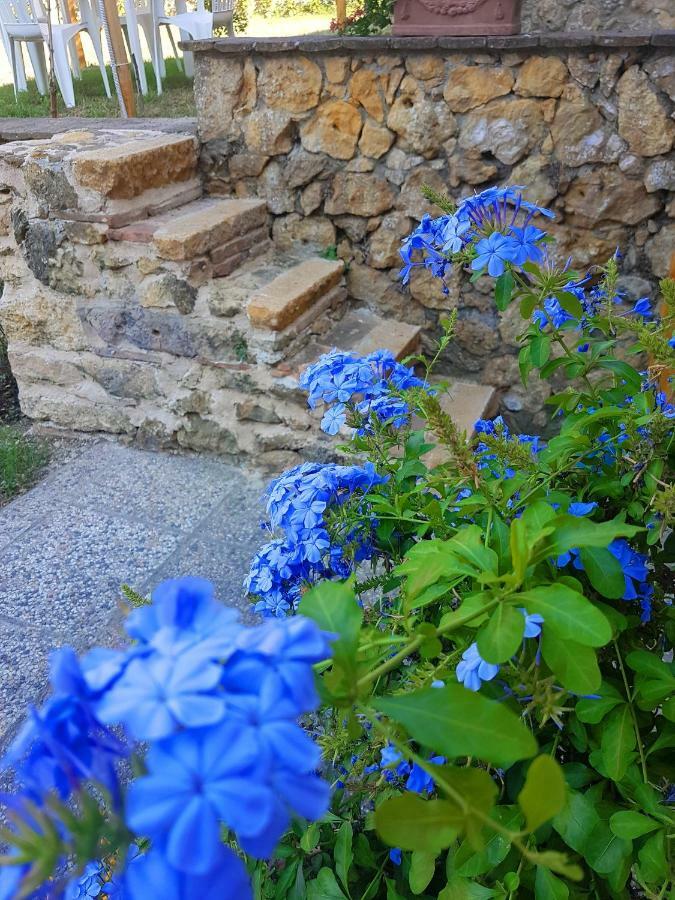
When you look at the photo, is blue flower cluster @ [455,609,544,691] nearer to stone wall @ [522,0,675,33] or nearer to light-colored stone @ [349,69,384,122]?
light-colored stone @ [349,69,384,122]

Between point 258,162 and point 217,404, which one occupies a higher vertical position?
point 258,162

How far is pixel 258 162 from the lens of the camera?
3.18m

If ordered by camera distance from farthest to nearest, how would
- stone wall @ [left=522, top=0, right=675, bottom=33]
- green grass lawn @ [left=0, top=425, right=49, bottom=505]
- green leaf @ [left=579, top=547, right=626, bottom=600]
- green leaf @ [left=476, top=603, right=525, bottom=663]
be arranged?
stone wall @ [left=522, top=0, right=675, bottom=33] → green grass lawn @ [left=0, top=425, right=49, bottom=505] → green leaf @ [left=579, top=547, right=626, bottom=600] → green leaf @ [left=476, top=603, right=525, bottom=663]

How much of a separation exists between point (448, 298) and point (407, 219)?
36 cm

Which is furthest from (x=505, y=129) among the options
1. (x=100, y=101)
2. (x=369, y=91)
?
(x=100, y=101)

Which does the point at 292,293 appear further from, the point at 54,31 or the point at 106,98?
the point at 54,31

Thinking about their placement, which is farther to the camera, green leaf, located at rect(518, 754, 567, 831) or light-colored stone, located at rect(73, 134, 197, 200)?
light-colored stone, located at rect(73, 134, 197, 200)

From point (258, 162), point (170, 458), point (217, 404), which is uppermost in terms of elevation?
point (258, 162)

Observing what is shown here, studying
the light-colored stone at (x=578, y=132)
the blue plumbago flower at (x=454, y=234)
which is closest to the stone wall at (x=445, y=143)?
the light-colored stone at (x=578, y=132)

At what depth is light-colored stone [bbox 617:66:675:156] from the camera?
2.54 meters

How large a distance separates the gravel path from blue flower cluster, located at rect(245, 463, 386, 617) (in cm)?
97

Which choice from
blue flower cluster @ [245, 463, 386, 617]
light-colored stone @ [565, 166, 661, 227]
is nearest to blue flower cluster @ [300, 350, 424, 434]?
blue flower cluster @ [245, 463, 386, 617]

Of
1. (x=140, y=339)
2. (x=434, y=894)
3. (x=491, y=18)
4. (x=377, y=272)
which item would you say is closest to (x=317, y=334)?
(x=377, y=272)

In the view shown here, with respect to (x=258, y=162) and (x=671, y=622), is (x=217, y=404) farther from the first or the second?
(x=671, y=622)
